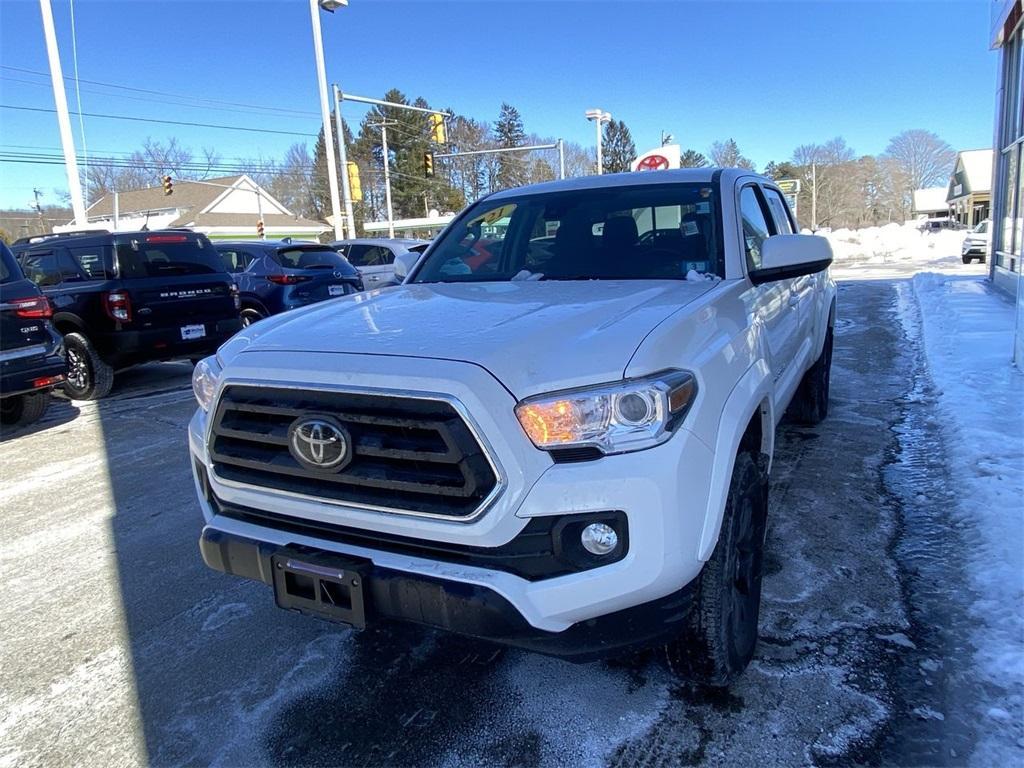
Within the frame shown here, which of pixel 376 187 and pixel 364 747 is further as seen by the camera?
pixel 376 187

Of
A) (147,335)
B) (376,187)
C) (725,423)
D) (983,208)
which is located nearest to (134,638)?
(725,423)

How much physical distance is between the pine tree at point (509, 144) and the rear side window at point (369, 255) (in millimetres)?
51694

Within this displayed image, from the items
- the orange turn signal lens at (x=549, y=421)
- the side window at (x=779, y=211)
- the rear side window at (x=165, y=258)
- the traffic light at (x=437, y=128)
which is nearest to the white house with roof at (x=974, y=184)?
the traffic light at (x=437, y=128)

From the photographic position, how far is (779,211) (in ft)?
15.4

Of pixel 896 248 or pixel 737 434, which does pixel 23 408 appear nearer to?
pixel 737 434

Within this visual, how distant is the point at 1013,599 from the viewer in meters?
2.81

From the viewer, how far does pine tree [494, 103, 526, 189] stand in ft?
214

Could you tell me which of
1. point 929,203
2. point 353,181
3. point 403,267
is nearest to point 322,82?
point 353,181

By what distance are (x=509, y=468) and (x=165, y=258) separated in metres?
7.87

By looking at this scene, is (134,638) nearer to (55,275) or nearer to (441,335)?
(441,335)

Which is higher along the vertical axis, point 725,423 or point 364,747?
point 725,423

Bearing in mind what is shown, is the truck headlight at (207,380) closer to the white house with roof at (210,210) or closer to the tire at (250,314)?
the tire at (250,314)

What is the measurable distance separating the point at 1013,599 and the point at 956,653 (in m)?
0.48

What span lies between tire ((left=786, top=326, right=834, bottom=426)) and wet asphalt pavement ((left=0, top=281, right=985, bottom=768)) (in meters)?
1.23
